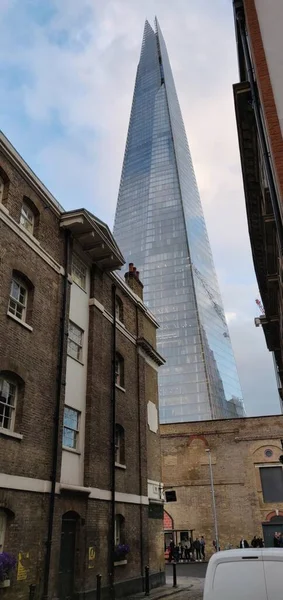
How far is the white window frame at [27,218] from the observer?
1554cm

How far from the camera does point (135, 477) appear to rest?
20.6 metres

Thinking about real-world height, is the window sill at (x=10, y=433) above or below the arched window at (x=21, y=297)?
below

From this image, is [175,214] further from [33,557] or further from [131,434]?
[33,557]

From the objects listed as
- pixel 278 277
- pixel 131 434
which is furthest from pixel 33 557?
pixel 278 277

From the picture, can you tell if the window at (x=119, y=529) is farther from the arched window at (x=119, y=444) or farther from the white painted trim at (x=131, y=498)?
the arched window at (x=119, y=444)

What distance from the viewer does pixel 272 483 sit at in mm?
38719

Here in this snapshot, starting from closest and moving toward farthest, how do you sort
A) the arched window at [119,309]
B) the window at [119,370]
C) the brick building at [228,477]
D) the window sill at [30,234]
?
the window sill at [30,234] → the window at [119,370] → the arched window at [119,309] → the brick building at [228,477]

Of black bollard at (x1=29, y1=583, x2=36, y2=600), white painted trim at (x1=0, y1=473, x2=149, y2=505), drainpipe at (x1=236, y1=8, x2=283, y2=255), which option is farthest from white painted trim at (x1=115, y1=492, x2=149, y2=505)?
drainpipe at (x1=236, y1=8, x2=283, y2=255)

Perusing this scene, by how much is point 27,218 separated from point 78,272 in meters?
3.69

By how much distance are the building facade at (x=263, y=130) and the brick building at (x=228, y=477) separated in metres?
18.6

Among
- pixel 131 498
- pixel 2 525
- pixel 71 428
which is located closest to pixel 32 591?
pixel 2 525

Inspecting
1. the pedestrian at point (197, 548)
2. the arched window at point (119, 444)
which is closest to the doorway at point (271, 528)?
the pedestrian at point (197, 548)

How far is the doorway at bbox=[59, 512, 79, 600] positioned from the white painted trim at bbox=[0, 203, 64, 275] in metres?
8.16

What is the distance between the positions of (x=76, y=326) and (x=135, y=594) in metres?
10.4
